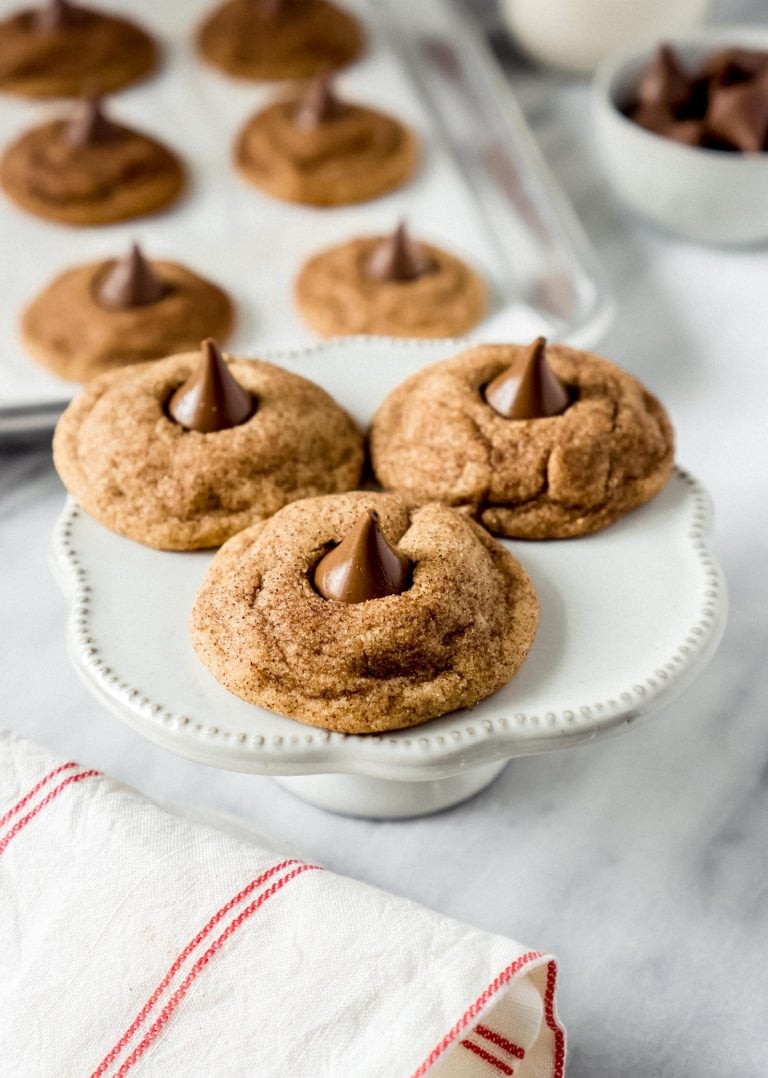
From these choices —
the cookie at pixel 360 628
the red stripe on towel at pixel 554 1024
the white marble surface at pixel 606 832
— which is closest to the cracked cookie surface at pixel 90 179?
the white marble surface at pixel 606 832

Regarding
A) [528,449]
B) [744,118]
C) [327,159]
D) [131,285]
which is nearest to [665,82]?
[744,118]

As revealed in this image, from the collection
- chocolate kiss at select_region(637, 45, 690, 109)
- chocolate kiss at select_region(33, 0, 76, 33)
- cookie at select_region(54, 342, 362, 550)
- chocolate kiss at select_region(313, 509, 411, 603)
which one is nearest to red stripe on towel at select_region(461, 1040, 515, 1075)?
chocolate kiss at select_region(313, 509, 411, 603)

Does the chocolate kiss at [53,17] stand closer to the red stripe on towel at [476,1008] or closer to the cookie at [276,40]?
the cookie at [276,40]

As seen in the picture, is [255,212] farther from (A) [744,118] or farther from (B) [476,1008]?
(B) [476,1008]

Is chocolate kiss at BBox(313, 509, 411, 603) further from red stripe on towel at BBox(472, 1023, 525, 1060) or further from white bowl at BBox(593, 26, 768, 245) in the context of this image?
white bowl at BBox(593, 26, 768, 245)

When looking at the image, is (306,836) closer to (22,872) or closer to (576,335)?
(22,872)

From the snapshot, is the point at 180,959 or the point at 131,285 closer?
the point at 180,959
